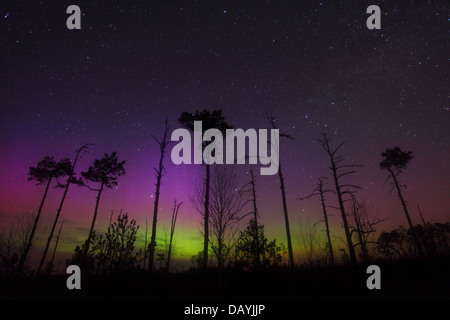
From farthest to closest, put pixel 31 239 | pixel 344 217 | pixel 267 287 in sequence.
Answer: pixel 31 239 → pixel 344 217 → pixel 267 287

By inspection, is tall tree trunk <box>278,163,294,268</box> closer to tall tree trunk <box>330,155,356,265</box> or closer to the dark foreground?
the dark foreground

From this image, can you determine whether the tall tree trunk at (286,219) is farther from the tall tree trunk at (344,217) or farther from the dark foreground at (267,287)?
the tall tree trunk at (344,217)

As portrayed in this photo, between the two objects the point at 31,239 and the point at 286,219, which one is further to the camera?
the point at 31,239

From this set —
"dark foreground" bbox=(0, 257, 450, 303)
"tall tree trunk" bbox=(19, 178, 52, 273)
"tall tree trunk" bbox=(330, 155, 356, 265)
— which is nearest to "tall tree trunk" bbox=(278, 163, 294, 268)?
"dark foreground" bbox=(0, 257, 450, 303)

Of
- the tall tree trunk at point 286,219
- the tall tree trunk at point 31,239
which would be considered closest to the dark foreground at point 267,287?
the tall tree trunk at point 286,219

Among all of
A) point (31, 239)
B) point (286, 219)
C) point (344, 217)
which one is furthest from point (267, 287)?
point (31, 239)

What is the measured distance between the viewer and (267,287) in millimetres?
9844

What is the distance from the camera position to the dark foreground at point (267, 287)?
8.34 metres

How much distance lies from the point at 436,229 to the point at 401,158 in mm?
56979

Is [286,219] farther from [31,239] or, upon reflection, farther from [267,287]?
[31,239]

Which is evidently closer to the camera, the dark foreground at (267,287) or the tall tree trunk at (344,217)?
the dark foreground at (267,287)

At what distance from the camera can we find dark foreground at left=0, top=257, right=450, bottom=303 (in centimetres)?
834

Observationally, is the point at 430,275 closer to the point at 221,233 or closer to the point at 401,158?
the point at 221,233
